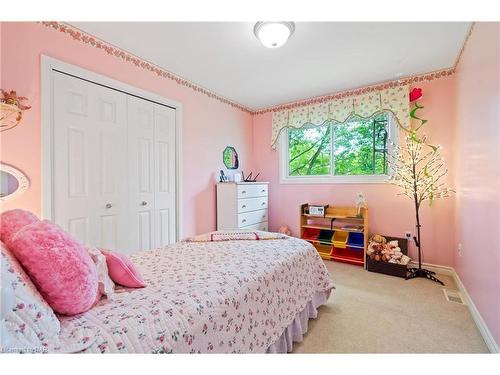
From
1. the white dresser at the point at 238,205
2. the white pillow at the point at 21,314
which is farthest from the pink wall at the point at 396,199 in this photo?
the white pillow at the point at 21,314

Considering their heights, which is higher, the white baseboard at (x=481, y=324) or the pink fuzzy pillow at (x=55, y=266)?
the pink fuzzy pillow at (x=55, y=266)

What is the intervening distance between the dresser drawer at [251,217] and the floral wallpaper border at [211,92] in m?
1.78


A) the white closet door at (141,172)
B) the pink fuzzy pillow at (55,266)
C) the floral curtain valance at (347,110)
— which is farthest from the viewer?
the floral curtain valance at (347,110)

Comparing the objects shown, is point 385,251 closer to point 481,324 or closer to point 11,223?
point 481,324

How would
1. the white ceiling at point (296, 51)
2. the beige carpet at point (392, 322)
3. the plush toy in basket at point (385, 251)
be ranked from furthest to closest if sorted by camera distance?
1. the plush toy in basket at point (385, 251)
2. the white ceiling at point (296, 51)
3. the beige carpet at point (392, 322)

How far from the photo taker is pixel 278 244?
6.20 ft

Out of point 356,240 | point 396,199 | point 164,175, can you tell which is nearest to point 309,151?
point 396,199

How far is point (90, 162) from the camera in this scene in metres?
2.13

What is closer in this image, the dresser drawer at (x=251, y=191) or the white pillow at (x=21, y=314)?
the white pillow at (x=21, y=314)

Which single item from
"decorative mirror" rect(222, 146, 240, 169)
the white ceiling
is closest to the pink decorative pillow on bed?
the white ceiling

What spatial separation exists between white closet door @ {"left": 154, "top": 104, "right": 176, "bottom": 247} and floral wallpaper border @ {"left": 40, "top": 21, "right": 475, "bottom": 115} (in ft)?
1.42

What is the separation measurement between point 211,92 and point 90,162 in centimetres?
193

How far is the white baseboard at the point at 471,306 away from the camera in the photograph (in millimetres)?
1508

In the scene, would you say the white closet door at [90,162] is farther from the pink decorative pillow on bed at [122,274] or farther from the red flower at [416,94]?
the red flower at [416,94]
